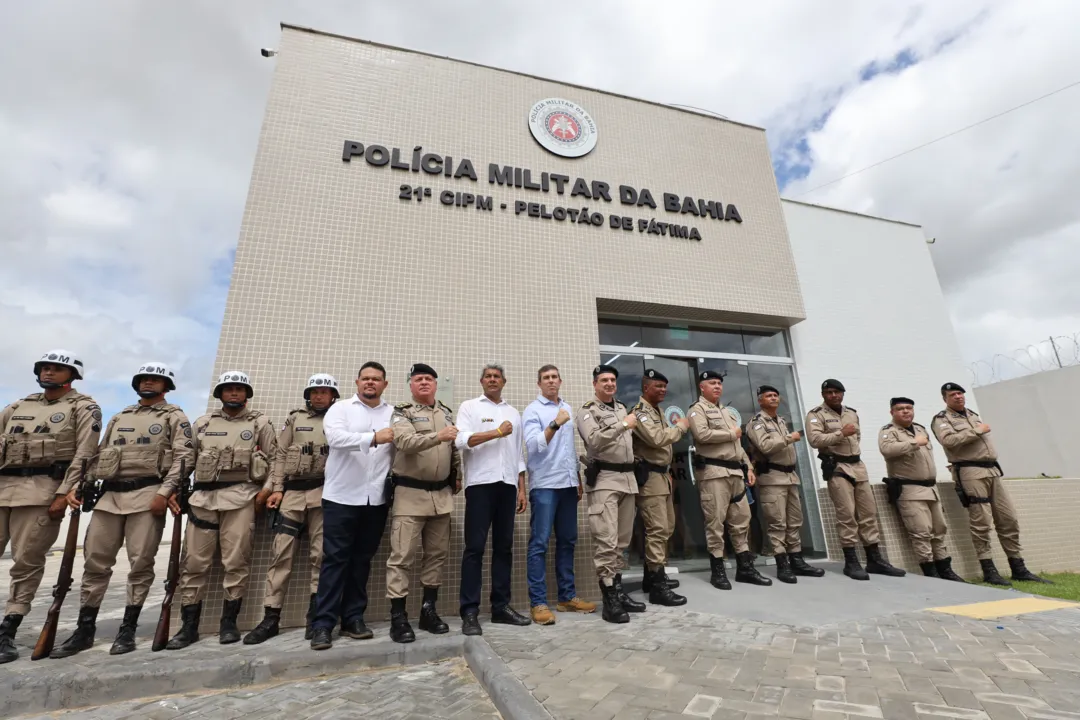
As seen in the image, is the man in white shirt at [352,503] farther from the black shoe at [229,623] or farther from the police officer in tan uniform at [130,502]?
the police officer in tan uniform at [130,502]

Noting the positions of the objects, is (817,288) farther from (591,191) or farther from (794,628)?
(794,628)

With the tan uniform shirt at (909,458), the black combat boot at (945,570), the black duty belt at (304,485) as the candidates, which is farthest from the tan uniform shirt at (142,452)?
the black combat boot at (945,570)

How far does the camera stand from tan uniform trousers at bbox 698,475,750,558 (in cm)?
420

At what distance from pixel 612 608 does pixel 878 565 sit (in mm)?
2947

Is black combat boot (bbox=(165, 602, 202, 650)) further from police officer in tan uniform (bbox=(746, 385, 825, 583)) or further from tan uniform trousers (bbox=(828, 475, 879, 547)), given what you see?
tan uniform trousers (bbox=(828, 475, 879, 547))

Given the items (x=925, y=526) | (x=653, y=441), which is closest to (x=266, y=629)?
(x=653, y=441)

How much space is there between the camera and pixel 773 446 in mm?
4539

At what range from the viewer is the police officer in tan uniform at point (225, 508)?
332cm

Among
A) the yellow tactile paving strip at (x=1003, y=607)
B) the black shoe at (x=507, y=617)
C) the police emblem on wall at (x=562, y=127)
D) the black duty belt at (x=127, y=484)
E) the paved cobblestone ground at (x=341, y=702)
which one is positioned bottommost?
the paved cobblestone ground at (x=341, y=702)

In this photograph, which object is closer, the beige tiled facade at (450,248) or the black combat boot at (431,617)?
the black combat boot at (431,617)

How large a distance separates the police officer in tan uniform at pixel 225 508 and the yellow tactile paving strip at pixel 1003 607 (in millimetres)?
4780

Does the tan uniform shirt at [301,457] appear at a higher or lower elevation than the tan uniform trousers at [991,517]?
higher

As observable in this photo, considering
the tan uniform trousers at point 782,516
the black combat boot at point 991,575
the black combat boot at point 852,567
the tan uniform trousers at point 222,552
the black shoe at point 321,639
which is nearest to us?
the black shoe at point 321,639

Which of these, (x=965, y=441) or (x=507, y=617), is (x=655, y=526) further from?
(x=965, y=441)
